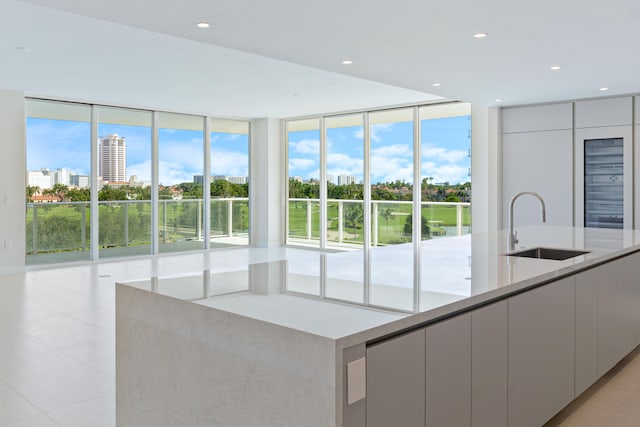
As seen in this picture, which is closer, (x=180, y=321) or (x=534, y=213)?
(x=180, y=321)

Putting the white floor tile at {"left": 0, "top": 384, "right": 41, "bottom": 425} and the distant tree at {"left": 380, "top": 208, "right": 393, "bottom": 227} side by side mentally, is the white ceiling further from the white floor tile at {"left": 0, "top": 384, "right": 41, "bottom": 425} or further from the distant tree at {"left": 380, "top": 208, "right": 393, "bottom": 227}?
the white floor tile at {"left": 0, "top": 384, "right": 41, "bottom": 425}

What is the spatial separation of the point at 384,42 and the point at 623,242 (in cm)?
235

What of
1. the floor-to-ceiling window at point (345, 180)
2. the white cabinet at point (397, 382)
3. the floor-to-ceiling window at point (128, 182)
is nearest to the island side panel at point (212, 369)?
the white cabinet at point (397, 382)

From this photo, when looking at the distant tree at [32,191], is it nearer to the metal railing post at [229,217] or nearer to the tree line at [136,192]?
the tree line at [136,192]

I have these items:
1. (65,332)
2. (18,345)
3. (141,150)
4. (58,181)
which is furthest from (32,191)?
(18,345)

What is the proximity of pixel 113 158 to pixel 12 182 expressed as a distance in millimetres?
1680

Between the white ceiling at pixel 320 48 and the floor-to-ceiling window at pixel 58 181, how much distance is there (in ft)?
1.83

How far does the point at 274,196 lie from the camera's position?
1097cm

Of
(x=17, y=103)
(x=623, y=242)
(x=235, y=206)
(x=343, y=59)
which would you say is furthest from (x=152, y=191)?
(x=623, y=242)

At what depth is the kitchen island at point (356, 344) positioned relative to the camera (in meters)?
1.52

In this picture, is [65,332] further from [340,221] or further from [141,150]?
[340,221]

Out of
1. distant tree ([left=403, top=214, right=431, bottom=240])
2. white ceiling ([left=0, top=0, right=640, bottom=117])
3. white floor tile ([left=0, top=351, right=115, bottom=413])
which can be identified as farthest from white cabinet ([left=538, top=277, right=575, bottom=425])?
distant tree ([left=403, top=214, right=431, bottom=240])

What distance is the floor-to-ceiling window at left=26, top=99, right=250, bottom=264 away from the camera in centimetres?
823

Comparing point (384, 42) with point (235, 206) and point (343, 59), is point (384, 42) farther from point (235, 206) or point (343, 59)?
point (235, 206)
